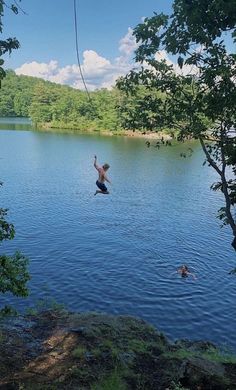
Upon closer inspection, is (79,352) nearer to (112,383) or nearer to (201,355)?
(112,383)

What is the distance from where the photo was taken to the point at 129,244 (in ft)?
140

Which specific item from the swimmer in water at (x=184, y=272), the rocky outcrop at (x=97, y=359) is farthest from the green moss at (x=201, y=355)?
the swimmer in water at (x=184, y=272)

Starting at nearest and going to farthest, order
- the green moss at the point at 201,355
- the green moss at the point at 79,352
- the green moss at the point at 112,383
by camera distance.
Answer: the green moss at the point at 112,383
the green moss at the point at 79,352
the green moss at the point at 201,355

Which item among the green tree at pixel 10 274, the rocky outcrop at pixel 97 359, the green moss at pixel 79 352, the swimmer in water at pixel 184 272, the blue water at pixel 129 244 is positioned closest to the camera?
the green tree at pixel 10 274

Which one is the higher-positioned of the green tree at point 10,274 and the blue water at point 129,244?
the green tree at point 10,274

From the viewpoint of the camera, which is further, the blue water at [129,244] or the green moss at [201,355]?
the blue water at [129,244]

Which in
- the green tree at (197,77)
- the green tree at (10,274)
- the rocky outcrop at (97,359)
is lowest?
the rocky outcrop at (97,359)

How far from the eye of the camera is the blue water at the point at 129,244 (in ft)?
96.8

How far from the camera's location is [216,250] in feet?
137

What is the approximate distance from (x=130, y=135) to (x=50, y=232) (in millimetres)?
124891

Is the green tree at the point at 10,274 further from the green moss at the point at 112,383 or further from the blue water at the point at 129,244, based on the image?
the blue water at the point at 129,244

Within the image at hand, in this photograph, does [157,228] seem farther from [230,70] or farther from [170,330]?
[230,70]

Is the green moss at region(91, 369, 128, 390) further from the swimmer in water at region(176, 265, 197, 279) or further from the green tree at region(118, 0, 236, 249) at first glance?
the swimmer in water at region(176, 265, 197, 279)

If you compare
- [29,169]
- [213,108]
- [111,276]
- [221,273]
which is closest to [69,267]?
[111,276]
